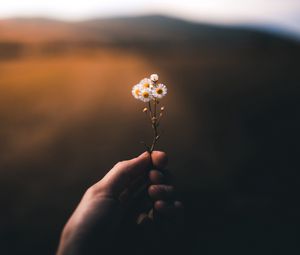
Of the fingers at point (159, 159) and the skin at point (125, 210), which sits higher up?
the fingers at point (159, 159)

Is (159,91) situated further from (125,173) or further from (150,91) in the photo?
(125,173)

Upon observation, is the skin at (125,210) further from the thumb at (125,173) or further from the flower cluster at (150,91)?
the flower cluster at (150,91)

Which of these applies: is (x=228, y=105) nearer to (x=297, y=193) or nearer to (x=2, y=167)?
(x=297, y=193)

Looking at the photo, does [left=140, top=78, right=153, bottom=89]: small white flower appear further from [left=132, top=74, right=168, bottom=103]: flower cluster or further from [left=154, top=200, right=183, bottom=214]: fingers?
[left=154, top=200, right=183, bottom=214]: fingers

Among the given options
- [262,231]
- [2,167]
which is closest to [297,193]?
[262,231]

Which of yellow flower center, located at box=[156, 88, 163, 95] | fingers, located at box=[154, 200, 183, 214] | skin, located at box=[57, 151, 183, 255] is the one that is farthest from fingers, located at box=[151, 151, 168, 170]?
yellow flower center, located at box=[156, 88, 163, 95]

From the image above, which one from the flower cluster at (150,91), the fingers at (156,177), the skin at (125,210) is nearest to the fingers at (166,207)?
the skin at (125,210)

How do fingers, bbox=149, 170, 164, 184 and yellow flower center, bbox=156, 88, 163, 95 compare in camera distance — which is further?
fingers, bbox=149, 170, 164, 184

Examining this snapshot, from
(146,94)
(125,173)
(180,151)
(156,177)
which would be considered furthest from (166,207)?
(180,151)
